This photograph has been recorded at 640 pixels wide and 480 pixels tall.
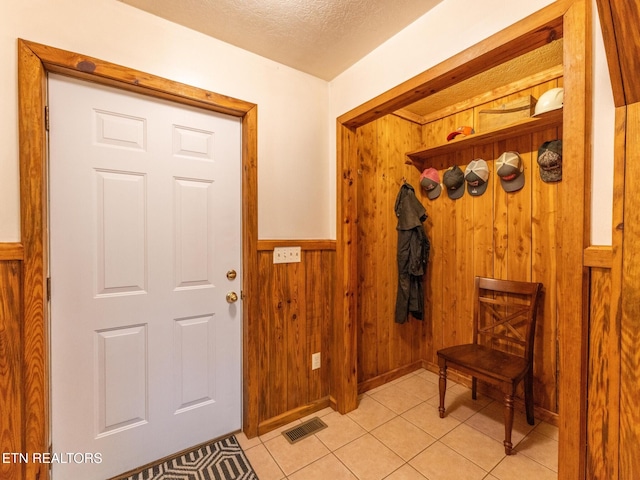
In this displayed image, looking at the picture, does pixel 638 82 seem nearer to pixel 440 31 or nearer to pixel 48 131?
pixel 440 31

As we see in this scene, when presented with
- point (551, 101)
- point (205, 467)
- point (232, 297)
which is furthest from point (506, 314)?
point (205, 467)

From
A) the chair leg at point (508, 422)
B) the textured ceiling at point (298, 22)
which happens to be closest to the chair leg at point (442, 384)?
the chair leg at point (508, 422)

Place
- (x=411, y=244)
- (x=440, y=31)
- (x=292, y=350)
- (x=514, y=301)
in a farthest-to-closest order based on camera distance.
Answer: (x=411, y=244) < (x=514, y=301) < (x=292, y=350) < (x=440, y=31)

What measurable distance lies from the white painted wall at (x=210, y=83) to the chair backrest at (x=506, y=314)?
51.9 inches

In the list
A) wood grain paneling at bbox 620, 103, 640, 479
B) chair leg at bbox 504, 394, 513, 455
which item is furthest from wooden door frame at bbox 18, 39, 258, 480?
chair leg at bbox 504, 394, 513, 455

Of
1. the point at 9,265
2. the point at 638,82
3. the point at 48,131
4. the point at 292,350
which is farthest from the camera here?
the point at 292,350

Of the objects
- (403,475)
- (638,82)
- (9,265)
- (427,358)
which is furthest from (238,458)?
(638,82)

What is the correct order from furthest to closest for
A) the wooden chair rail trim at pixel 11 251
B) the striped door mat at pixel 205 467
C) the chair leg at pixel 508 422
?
the chair leg at pixel 508 422
the striped door mat at pixel 205 467
the wooden chair rail trim at pixel 11 251

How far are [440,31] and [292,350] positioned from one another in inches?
78.5

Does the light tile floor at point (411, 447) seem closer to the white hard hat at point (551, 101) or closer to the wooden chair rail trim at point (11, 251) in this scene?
the wooden chair rail trim at point (11, 251)

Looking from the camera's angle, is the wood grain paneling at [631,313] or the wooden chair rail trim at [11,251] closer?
the wood grain paneling at [631,313]

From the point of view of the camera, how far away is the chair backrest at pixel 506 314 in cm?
188

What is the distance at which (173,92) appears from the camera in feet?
4.88

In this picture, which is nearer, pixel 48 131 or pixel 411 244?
pixel 48 131
